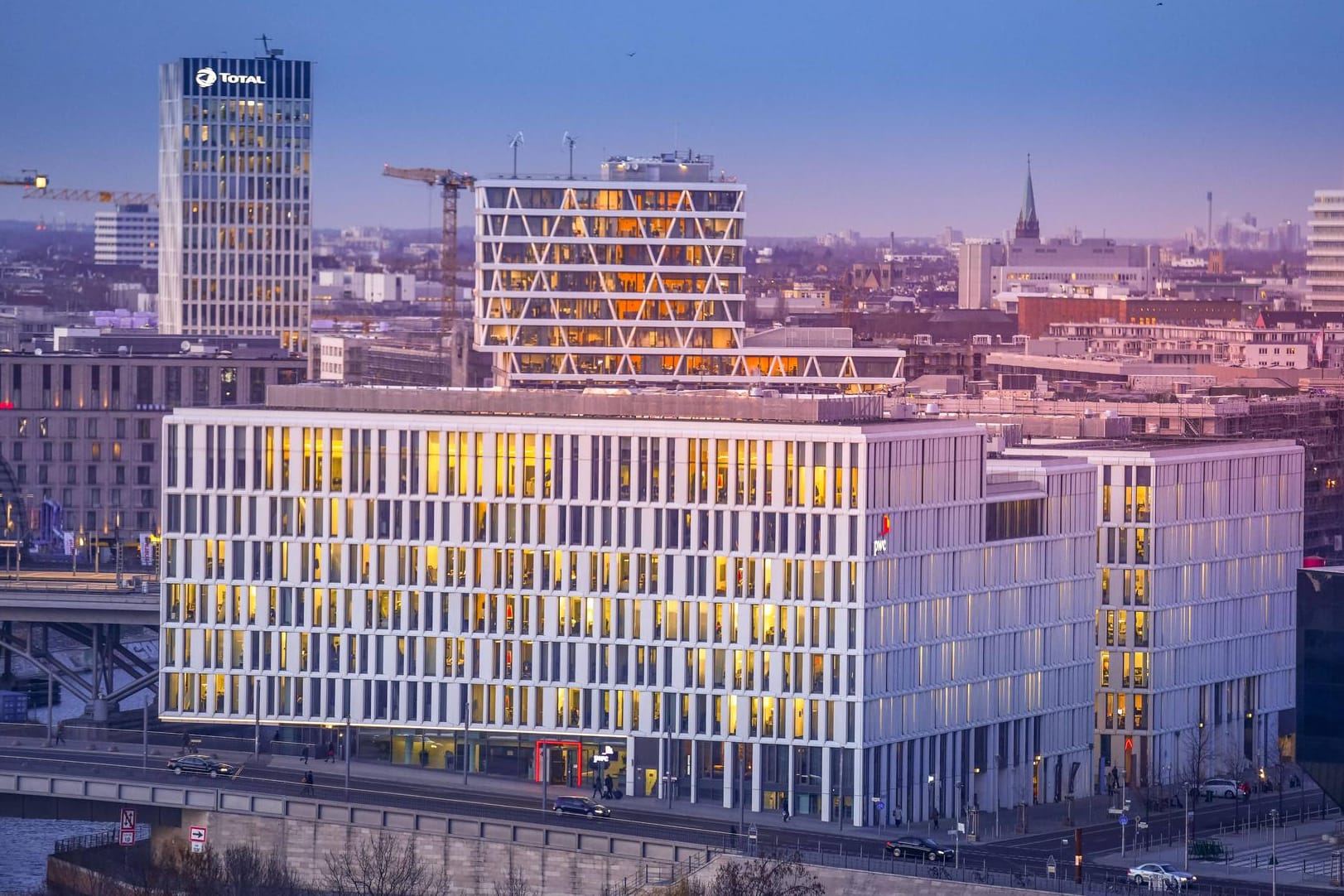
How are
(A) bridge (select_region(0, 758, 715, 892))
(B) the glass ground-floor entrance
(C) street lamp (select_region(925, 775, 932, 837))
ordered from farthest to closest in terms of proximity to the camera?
(B) the glass ground-floor entrance, (C) street lamp (select_region(925, 775, 932, 837)), (A) bridge (select_region(0, 758, 715, 892))

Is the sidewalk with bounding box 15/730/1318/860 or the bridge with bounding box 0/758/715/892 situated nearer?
the bridge with bounding box 0/758/715/892

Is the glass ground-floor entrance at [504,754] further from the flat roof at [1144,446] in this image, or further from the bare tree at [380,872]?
the flat roof at [1144,446]

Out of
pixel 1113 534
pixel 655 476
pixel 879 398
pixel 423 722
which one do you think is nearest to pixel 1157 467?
pixel 1113 534

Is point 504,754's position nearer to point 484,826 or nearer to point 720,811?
point 720,811

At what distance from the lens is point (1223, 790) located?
148m

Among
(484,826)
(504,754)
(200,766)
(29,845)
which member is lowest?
(29,845)

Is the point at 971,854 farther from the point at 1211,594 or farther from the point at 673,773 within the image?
the point at 1211,594

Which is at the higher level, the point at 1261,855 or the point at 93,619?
the point at 93,619

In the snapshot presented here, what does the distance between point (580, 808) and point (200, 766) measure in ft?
52.7

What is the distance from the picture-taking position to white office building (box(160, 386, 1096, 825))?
447 feet

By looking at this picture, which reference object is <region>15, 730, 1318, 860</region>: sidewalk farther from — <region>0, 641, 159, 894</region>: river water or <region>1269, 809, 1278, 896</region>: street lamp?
<region>1269, 809, 1278, 896</region>: street lamp

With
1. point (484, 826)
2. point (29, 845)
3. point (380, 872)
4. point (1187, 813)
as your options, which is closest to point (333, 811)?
point (380, 872)

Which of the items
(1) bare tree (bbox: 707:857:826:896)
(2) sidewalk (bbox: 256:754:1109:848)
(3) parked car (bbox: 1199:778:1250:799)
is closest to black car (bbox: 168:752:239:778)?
(2) sidewalk (bbox: 256:754:1109:848)

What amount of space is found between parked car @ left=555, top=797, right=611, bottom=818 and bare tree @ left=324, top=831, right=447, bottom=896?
19.8 ft
